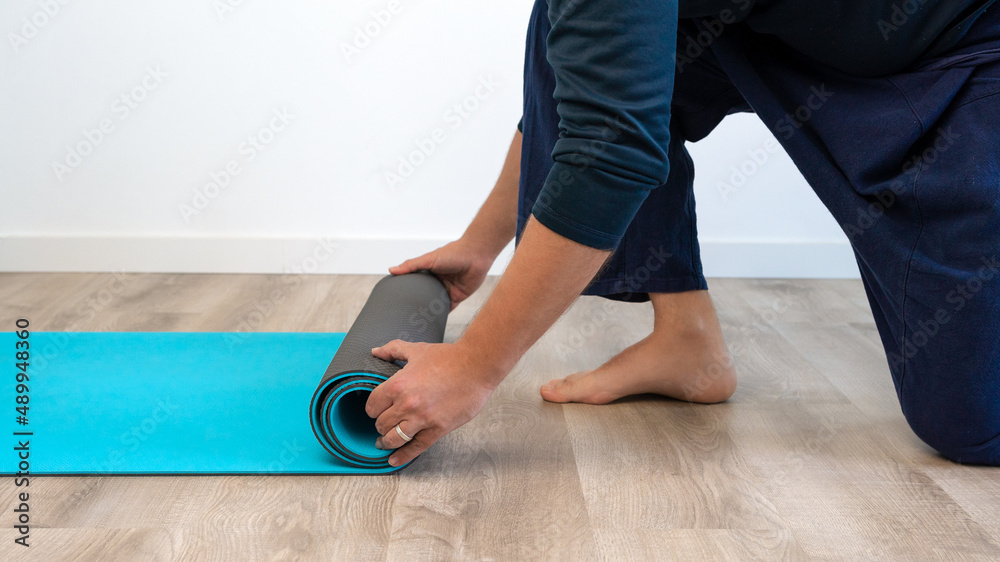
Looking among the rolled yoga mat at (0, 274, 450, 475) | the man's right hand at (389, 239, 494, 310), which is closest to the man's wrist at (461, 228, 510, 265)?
the man's right hand at (389, 239, 494, 310)

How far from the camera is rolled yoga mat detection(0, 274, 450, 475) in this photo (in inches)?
39.9

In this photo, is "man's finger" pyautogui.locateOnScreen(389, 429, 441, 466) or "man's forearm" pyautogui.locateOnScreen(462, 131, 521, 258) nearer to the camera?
"man's finger" pyautogui.locateOnScreen(389, 429, 441, 466)

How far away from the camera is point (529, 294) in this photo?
88 cm

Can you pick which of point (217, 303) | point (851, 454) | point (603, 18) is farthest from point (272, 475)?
point (217, 303)

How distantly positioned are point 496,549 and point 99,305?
1.52m

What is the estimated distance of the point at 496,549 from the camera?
851 millimetres

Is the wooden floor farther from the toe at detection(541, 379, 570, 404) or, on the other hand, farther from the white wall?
the white wall

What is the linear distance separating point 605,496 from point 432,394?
0.26 meters

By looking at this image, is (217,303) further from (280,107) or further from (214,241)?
(280,107)

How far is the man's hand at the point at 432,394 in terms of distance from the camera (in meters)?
0.93

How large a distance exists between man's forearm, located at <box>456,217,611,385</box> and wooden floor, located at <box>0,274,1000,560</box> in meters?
0.19

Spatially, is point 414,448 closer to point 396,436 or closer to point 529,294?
point 396,436

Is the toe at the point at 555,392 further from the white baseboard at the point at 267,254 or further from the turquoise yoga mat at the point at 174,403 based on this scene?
the white baseboard at the point at 267,254

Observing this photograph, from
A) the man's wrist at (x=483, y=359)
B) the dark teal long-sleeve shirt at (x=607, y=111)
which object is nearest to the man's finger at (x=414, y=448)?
the man's wrist at (x=483, y=359)
